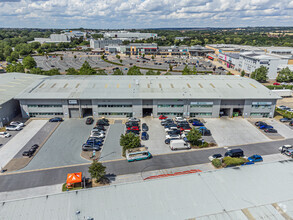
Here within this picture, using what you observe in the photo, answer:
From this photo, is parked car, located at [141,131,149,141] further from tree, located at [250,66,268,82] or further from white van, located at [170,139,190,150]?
tree, located at [250,66,268,82]

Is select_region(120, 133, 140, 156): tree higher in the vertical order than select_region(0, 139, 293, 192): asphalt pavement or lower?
higher

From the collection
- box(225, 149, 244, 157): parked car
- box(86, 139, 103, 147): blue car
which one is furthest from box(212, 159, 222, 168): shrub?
box(86, 139, 103, 147): blue car

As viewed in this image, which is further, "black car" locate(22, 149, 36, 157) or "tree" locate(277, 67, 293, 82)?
"tree" locate(277, 67, 293, 82)

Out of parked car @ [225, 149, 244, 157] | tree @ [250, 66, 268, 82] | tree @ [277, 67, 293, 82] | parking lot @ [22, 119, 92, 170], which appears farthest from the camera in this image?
tree @ [277, 67, 293, 82]

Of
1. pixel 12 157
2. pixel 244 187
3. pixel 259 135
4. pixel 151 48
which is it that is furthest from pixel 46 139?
pixel 151 48

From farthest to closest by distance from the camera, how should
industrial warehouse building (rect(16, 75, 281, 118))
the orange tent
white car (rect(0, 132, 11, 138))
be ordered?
industrial warehouse building (rect(16, 75, 281, 118)) → white car (rect(0, 132, 11, 138)) → the orange tent

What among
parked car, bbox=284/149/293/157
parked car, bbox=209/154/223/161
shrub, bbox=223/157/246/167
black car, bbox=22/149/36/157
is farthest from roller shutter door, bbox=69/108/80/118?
parked car, bbox=284/149/293/157

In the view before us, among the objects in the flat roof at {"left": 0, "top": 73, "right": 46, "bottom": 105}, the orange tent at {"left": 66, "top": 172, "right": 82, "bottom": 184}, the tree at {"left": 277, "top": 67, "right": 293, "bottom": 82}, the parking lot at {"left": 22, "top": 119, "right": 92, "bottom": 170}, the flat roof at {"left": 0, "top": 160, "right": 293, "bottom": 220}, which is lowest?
the parking lot at {"left": 22, "top": 119, "right": 92, "bottom": 170}
